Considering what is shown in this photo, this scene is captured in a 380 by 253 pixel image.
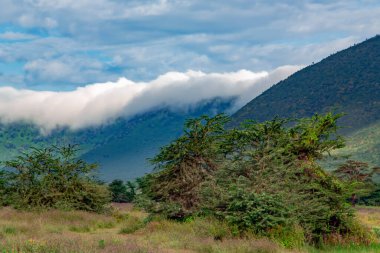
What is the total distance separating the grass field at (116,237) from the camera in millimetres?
12976

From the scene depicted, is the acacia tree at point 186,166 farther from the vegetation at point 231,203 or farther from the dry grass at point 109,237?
the dry grass at point 109,237

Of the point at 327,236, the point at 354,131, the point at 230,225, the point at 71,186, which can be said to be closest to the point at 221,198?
the point at 230,225

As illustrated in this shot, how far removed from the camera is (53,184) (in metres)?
31.0

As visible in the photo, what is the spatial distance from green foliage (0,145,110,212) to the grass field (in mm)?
2001

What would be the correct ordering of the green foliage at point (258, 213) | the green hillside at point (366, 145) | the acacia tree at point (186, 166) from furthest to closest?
the green hillside at point (366, 145) → the acacia tree at point (186, 166) → the green foliage at point (258, 213)

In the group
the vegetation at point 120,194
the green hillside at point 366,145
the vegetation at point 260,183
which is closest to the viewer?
the vegetation at point 260,183

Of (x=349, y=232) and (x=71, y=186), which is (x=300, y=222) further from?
(x=71, y=186)

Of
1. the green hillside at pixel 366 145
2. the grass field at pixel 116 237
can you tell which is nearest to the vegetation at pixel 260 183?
the grass field at pixel 116 237

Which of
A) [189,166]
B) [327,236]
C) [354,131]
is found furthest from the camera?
[354,131]

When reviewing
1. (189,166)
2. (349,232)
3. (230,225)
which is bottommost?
(349,232)

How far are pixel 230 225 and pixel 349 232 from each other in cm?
497

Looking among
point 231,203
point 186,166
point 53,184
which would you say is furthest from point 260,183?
point 53,184

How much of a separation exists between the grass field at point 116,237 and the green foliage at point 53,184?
200 centimetres

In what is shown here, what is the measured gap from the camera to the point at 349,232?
777 inches
